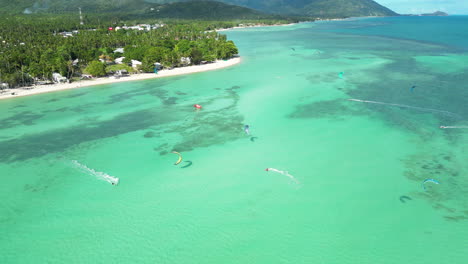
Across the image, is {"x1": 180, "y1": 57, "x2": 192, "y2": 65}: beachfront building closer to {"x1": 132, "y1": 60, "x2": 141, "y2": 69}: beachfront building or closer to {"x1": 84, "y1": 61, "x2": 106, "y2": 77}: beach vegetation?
{"x1": 132, "y1": 60, "x2": 141, "y2": 69}: beachfront building

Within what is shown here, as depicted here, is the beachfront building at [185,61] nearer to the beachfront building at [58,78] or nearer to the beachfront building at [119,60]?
the beachfront building at [119,60]

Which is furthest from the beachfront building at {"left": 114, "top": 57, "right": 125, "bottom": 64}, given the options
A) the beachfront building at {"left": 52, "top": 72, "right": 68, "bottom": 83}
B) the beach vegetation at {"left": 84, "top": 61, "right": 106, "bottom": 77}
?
the beachfront building at {"left": 52, "top": 72, "right": 68, "bottom": 83}

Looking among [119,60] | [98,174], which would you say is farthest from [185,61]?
[98,174]

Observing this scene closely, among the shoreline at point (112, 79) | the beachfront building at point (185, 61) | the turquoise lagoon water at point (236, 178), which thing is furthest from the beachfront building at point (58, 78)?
the beachfront building at point (185, 61)

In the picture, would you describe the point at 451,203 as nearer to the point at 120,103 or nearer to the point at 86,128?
the point at 86,128

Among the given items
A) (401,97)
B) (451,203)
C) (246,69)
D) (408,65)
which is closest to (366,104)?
(401,97)

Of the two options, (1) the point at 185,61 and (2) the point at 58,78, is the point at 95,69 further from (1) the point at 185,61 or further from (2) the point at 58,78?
(1) the point at 185,61
